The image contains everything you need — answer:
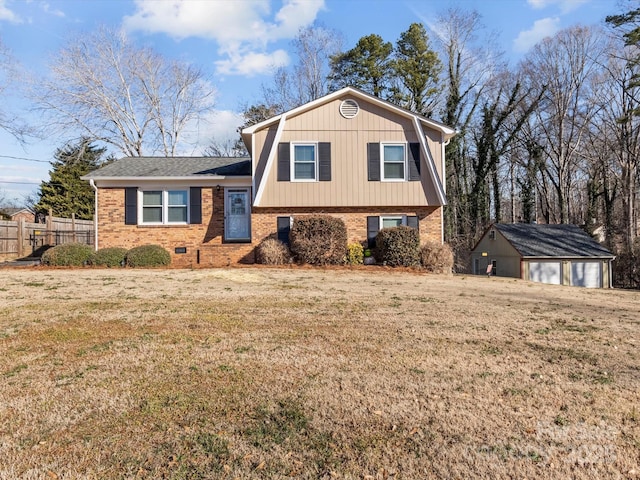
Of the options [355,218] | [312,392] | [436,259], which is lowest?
[312,392]

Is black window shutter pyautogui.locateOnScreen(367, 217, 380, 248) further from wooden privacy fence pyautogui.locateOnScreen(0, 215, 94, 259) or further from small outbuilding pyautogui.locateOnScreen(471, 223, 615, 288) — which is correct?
wooden privacy fence pyautogui.locateOnScreen(0, 215, 94, 259)

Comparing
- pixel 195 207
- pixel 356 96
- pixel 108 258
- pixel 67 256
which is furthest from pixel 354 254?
pixel 67 256

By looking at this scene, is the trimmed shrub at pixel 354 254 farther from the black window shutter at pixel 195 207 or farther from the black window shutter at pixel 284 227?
the black window shutter at pixel 195 207

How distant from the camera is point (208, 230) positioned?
15.4m

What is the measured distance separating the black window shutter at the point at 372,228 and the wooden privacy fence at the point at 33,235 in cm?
1449

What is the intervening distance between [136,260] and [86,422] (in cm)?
1106

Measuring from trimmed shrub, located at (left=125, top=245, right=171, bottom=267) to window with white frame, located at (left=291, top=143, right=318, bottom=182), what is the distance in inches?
204

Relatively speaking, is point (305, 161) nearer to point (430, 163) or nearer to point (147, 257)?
point (430, 163)

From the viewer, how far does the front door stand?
614 inches

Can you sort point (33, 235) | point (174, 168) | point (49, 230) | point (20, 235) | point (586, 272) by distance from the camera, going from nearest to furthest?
point (174, 168), point (20, 235), point (33, 235), point (49, 230), point (586, 272)

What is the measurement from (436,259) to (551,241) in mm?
12769

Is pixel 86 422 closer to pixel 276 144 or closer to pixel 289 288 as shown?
pixel 289 288

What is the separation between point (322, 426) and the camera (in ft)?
9.93

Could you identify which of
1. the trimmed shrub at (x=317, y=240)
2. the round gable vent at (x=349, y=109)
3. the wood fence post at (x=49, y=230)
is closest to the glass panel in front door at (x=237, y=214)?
the trimmed shrub at (x=317, y=240)
